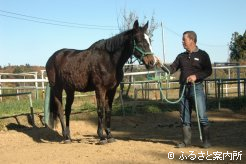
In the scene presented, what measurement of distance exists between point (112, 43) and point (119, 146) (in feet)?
6.33

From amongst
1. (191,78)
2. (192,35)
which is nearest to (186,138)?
(191,78)

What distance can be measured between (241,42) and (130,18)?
717 centimetres

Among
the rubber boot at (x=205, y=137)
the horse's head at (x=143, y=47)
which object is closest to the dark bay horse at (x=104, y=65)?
the horse's head at (x=143, y=47)

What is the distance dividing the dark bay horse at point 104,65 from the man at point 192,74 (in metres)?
0.59

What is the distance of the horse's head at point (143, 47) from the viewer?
6.85m

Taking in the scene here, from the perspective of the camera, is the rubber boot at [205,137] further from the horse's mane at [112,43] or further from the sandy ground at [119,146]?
the horse's mane at [112,43]

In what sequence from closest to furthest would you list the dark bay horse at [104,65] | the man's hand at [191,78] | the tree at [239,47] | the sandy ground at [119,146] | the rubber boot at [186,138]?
the sandy ground at [119,146] < the man's hand at [191,78] < the rubber boot at [186,138] < the dark bay horse at [104,65] < the tree at [239,47]

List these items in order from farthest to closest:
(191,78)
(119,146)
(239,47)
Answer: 1. (239,47)
2. (119,146)
3. (191,78)

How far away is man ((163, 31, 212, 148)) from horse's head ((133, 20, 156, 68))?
342 millimetres

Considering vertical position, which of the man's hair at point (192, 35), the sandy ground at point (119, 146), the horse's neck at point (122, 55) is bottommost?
the sandy ground at point (119, 146)

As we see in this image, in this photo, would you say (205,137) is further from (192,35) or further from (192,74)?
(192,35)

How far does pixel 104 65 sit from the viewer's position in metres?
7.53

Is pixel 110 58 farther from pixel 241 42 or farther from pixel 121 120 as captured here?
pixel 241 42

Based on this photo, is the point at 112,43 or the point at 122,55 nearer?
the point at 122,55
